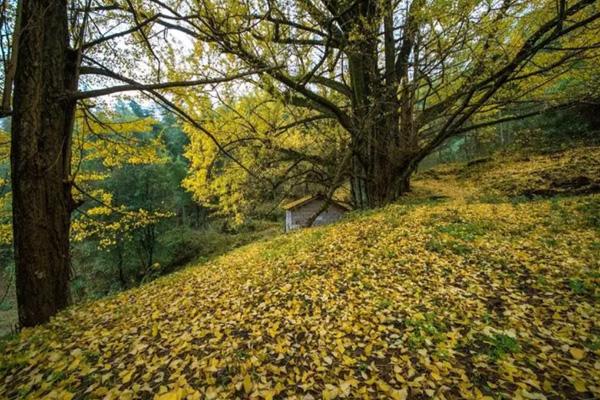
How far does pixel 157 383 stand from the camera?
2.25 metres

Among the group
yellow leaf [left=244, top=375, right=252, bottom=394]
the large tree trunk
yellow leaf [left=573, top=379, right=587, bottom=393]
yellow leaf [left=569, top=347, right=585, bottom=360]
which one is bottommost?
yellow leaf [left=573, top=379, right=587, bottom=393]

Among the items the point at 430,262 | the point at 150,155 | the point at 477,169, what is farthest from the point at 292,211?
the point at 430,262

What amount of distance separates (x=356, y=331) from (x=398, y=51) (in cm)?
820

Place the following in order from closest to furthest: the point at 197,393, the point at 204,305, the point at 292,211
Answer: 1. the point at 197,393
2. the point at 204,305
3. the point at 292,211

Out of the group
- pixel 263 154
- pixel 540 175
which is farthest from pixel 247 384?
pixel 540 175

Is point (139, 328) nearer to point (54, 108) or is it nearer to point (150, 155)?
point (54, 108)

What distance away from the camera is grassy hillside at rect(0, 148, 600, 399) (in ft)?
7.19

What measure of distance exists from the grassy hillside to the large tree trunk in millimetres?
513

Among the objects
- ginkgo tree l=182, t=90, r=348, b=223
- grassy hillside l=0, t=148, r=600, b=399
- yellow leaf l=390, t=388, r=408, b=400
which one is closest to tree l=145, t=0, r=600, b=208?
ginkgo tree l=182, t=90, r=348, b=223

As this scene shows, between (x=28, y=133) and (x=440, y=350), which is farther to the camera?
(x=28, y=133)

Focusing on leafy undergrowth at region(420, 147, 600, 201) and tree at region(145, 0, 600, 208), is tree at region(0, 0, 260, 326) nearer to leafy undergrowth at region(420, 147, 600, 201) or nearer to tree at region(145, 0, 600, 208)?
tree at region(145, 0, 600, 208)

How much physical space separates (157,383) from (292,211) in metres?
18.6

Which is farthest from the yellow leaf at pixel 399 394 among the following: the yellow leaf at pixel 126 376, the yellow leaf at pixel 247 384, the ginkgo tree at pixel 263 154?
the ginkgo tree at pixel 263 154

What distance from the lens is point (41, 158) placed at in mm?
2895
